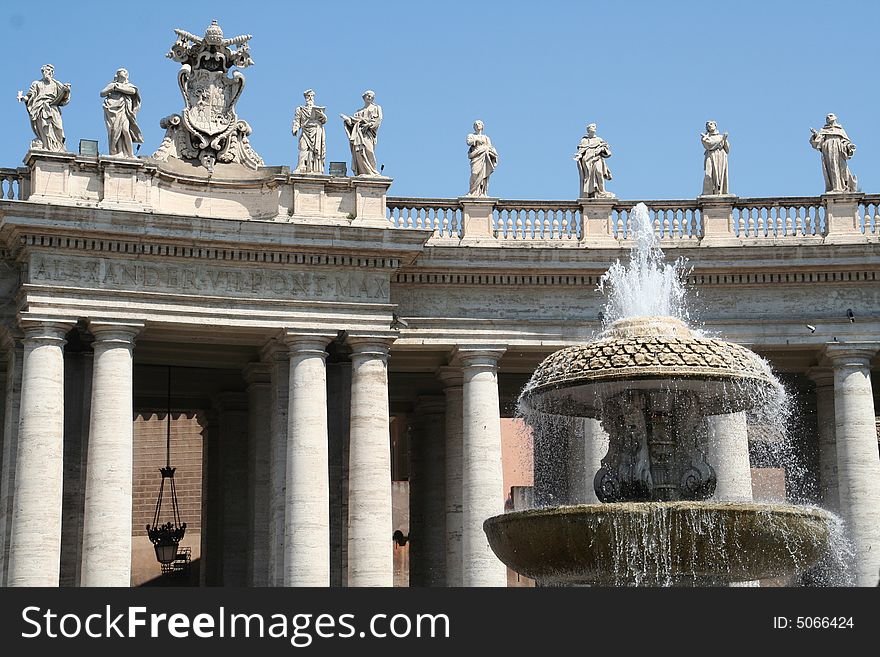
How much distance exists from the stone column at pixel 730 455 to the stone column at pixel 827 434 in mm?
3298

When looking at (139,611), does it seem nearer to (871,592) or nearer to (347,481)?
(871,592)

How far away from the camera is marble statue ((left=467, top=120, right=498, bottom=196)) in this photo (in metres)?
45.2

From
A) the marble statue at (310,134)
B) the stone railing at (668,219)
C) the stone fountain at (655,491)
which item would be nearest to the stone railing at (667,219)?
the stone railing at (668,219)

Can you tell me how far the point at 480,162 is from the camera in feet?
149

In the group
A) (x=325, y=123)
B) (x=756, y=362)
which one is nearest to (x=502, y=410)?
(x=325, y=123)

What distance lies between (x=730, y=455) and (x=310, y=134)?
1369cm

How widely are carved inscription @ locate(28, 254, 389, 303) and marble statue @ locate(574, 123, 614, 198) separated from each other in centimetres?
691

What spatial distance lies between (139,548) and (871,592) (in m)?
41.9

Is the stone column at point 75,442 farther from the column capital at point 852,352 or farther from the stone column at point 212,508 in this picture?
the column capital at point 852,352

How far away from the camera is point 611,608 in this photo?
20.6 meters

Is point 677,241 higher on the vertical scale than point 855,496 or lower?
higher

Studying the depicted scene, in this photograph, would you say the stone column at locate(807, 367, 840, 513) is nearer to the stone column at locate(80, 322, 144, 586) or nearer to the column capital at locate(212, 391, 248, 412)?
the column capital at locate(212, 391, 248, 412)

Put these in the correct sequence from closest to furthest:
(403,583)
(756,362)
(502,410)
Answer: (756,362) → (502,410) → (403,583)

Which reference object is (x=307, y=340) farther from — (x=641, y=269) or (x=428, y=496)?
(x=428, y=496)
